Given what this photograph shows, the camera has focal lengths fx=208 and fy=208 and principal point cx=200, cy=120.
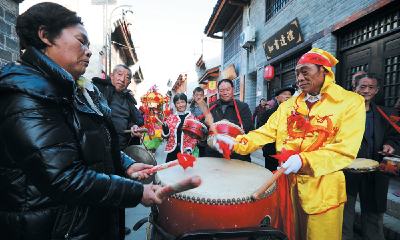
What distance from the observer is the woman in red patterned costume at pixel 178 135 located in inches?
143

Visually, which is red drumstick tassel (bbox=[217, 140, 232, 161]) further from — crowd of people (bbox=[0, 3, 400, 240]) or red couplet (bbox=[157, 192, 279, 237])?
red couplet (bbox=[157, 192, 279, 237])

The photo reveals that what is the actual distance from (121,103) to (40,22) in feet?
7.84

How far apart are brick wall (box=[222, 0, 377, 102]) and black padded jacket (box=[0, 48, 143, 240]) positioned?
524 cm

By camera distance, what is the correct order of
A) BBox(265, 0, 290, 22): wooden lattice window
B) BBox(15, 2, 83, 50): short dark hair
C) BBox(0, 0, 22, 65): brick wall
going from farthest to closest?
BBox(265, 0, 290, 22): wooden lattice window < BBox(0, 0, 22, 65): brick wall < BBox(15, 2, 83, 50): short dark hair

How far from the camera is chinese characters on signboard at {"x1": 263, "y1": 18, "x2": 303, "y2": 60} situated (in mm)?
6151

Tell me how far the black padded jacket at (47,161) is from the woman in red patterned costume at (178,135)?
2.60 metres

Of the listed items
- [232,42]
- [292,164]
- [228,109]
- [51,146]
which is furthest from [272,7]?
[51,146]

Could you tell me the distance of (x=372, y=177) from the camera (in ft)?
7.44

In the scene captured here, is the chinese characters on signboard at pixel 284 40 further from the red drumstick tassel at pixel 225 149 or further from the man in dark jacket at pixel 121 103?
the red drumstick tassel at pixel 225 149

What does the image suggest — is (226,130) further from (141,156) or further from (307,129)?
(141,156)

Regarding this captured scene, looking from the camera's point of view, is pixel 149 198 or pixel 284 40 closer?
pixel 149 198

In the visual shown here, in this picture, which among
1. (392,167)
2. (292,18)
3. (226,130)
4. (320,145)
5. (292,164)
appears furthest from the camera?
(292,18)

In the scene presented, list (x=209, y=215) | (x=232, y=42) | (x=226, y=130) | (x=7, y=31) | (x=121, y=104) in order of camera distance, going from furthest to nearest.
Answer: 1. (x=232, y=42)
2. (x=121, y=104)
3. (x=7, y=31)
4. (x=226, y=130)
5. (x=209, y=215)

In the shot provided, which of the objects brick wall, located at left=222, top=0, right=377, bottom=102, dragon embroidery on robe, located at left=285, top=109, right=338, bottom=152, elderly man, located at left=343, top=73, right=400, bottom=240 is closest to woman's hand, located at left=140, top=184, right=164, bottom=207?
dragon embroidery on robe, located at left=285, top=109, right=338, bottom=152
